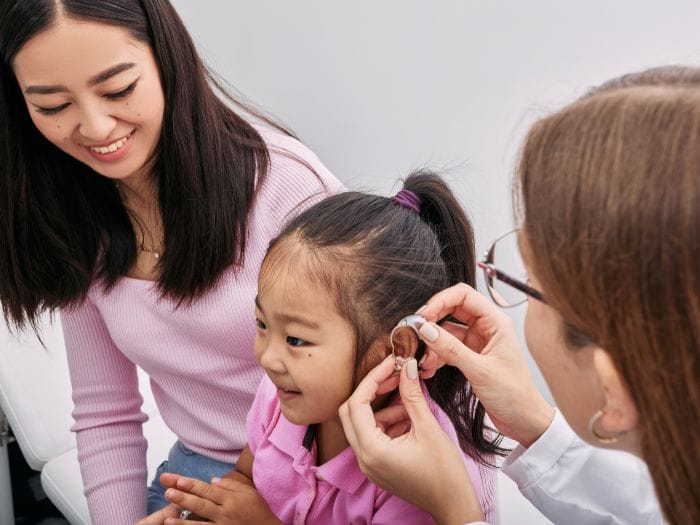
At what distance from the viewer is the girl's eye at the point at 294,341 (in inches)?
40.3

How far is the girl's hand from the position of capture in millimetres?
1144

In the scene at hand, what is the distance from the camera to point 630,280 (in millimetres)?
648

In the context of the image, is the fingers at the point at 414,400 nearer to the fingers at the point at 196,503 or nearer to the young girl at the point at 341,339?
the young girl at the point at 341,339

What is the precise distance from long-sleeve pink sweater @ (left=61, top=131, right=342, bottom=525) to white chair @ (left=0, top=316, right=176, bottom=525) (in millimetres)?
157

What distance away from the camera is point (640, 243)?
2.10ft

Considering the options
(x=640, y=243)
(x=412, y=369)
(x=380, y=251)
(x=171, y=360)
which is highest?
(x=640, y=243)

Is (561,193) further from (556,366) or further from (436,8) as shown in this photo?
(436,8)

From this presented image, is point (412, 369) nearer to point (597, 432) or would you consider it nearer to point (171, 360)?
point (597, 432)

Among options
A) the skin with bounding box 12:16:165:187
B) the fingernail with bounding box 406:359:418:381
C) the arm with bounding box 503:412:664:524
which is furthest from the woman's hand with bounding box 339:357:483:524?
the skin with bounding box 12:16:165:187

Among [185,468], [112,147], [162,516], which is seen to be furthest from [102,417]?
[112,147]

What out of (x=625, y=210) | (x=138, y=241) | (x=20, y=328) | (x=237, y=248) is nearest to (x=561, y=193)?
(x=625, y=210)

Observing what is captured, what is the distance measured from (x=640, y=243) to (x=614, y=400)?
0.50ft

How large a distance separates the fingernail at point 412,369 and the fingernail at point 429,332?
34mm

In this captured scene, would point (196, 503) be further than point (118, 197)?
No
